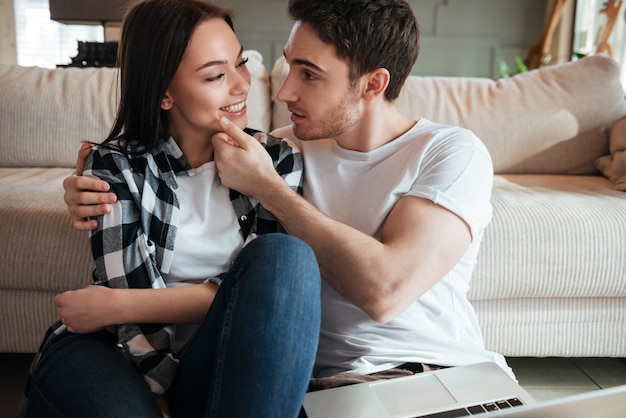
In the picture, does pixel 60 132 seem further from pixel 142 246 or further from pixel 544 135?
pixel 544 135

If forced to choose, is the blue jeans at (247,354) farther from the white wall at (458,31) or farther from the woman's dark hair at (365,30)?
the white wall at (458,31)

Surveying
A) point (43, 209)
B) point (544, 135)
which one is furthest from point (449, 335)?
point (544, 135)

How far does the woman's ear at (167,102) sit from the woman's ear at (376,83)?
0.38 metres

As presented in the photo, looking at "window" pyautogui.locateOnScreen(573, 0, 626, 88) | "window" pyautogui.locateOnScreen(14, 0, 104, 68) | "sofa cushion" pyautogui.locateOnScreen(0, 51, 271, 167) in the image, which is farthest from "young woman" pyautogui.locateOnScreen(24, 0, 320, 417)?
"window" pyautogui.locateOnScreen(14, 0, 104, 68)

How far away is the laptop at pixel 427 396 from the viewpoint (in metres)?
0.82

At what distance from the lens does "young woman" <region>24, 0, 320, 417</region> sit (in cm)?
75

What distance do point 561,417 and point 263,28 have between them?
3724mm

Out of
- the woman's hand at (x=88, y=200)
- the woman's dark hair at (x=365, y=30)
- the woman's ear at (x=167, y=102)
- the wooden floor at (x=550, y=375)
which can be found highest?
the woman's dark hair at (x=365, y=30)

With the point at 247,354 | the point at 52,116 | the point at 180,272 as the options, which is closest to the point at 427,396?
the point at 247,354

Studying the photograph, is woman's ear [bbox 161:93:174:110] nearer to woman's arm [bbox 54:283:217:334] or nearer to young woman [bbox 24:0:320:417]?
young woman [bbox 24:0:320:417]

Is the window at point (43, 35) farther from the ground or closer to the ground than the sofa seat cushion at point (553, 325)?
farther from the ground

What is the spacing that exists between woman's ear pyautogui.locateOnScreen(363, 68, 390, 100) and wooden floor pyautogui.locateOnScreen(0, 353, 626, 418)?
3.08ft

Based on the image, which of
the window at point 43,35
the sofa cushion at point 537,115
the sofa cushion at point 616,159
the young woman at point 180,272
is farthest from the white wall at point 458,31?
the young woman at point 180,272

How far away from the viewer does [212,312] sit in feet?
2.70
